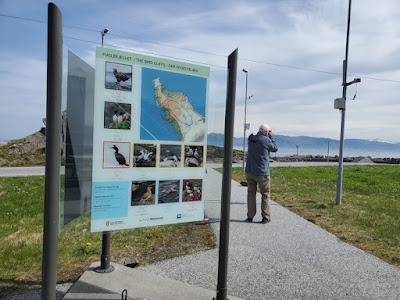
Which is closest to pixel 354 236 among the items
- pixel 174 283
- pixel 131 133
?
pixel 174 283

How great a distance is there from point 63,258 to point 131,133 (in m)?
2.84

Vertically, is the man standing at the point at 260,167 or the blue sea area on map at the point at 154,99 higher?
the blue sea area on map at the point at 154,99

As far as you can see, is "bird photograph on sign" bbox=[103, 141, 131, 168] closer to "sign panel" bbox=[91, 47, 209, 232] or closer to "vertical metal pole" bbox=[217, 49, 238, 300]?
"sign panel" bbox=[91, 47, 209, 232]

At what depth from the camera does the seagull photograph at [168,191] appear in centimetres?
445

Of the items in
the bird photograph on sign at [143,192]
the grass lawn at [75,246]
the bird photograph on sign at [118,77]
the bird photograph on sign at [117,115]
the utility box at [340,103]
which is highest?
the utility box at [340,103]

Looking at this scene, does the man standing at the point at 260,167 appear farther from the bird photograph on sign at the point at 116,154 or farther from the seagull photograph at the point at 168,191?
the bird photograph on sign at the point at 116,154

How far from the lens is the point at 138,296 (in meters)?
4.59

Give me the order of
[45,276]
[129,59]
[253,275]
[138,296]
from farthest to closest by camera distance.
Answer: [253,275]
[138,296]
[129,59]
[45,276]

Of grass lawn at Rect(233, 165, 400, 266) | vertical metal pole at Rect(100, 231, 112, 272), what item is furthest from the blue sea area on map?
grass lawn at Rect(233, 165, 400, 266)

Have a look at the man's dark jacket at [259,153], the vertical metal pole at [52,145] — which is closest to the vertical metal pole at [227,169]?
the vertical metal pole at [52,145]

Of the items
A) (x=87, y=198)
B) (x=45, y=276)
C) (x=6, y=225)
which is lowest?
(x=6, y=225)

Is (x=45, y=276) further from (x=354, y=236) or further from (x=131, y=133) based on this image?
(x=354, y=236)

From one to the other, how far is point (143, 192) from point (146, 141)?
0.48 metres

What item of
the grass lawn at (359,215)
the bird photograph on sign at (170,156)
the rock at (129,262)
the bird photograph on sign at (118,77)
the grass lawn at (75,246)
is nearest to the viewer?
the bird photograph on sign at (118,77)
